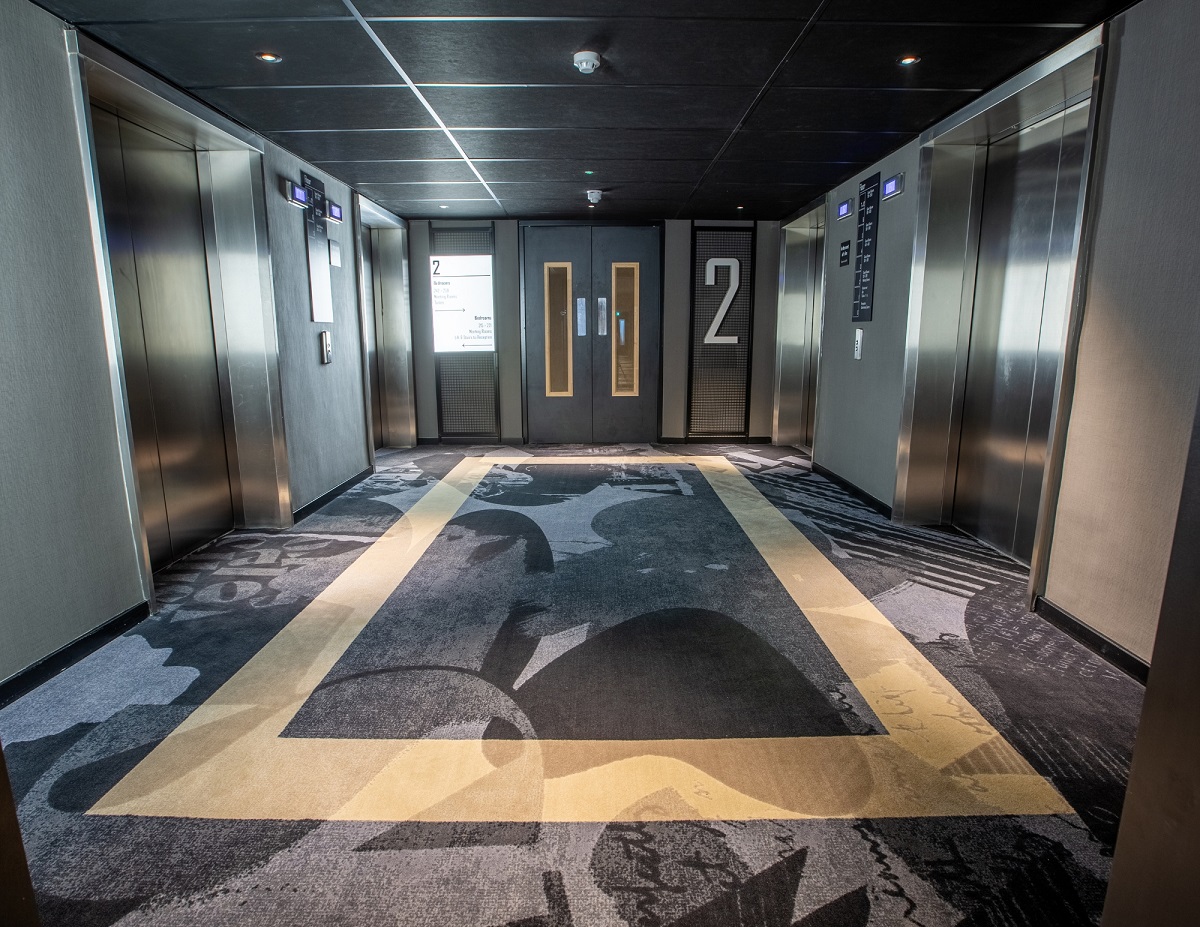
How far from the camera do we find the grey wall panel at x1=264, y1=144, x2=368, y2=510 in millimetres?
5102

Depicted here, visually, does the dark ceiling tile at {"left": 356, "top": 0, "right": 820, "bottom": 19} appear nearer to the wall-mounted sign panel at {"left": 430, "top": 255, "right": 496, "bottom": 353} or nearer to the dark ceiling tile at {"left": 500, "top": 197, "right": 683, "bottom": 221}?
the dark ceiling tile at {"left": 500, "top": 197, "right": 683, "bottom": 221}

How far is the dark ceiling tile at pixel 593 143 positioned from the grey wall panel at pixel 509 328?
10.2ft

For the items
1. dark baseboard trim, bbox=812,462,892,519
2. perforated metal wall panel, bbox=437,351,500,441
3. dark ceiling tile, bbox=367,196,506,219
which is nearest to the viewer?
dark baseboard trim, bbox=812,462,892,519

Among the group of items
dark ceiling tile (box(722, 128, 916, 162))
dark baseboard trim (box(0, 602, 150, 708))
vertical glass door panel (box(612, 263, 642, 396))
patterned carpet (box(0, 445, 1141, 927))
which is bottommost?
patterned carpet (box(0, 445, 1141, 927))

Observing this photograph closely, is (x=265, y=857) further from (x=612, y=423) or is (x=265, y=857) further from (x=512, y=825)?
(x=612, y=423)

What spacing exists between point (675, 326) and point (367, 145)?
4603mm

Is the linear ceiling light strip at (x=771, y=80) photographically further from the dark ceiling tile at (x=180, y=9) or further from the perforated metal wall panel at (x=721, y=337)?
the perforated metal wall panel at (x=721, y=337)

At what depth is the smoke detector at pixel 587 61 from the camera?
341cm

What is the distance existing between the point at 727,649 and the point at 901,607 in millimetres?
1162

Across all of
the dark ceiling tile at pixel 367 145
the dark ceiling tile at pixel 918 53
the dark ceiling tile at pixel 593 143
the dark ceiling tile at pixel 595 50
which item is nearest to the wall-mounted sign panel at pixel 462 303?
the dark ceiling tile at pixel 367 145

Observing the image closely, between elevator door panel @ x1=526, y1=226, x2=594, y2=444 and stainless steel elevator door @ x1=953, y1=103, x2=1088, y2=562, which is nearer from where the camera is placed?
stainless steel elevator door @ x1=953, y1=103, x2=1088, y2=562

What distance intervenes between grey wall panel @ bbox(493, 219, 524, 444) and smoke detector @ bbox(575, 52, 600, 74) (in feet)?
17.0

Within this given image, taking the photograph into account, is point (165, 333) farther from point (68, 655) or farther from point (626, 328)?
point (626, 328)

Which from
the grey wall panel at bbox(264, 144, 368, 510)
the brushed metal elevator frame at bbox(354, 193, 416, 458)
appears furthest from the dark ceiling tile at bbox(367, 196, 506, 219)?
the grey wall panel at bbox(264, 144, 368, 510)
